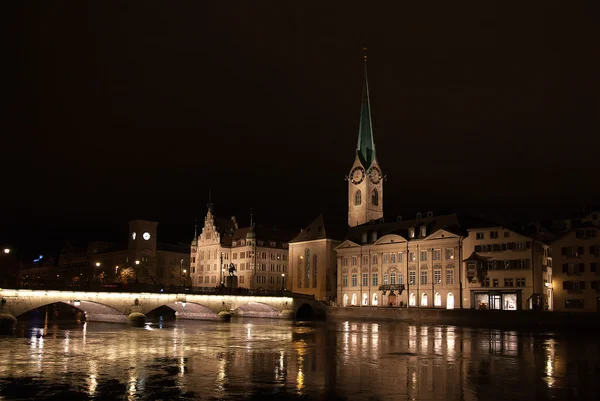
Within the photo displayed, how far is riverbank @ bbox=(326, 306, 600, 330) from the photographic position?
6869cm

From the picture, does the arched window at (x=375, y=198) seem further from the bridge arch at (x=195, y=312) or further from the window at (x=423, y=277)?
the bridge arch at (x=195, y=312)

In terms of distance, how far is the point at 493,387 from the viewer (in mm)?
27578

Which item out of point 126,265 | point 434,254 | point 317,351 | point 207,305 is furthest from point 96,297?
point 126,265

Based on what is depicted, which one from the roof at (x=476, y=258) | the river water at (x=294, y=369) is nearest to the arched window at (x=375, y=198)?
the roof at (x=476, y=258)

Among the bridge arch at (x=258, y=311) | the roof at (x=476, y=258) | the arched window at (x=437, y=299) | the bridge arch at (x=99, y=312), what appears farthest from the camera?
the bridge arch at (x=258, y=311)

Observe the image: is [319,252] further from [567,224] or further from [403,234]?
[567,224]

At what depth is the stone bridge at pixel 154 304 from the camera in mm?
64438

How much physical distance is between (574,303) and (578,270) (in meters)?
4.18

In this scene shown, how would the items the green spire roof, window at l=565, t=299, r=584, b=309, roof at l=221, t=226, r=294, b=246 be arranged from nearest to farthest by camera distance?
window at l=565, t=299, r=584, b=309 < the green spire roof < roof at l=221, t=226, r=294, b=246

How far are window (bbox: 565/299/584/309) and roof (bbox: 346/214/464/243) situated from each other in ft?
64.3

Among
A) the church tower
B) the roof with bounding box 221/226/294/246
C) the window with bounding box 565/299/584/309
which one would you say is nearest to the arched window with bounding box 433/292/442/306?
the window with bounding box 565/299/584/309

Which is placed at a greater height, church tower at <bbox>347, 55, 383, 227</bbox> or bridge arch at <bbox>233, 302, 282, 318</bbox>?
church tower at <bbox>347, 55, 383, 227</bbox>

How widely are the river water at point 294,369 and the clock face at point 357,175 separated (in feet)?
279

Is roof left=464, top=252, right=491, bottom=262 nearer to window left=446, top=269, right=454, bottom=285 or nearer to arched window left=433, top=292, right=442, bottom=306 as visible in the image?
window left=446, top=269, right=454, bottom=285
